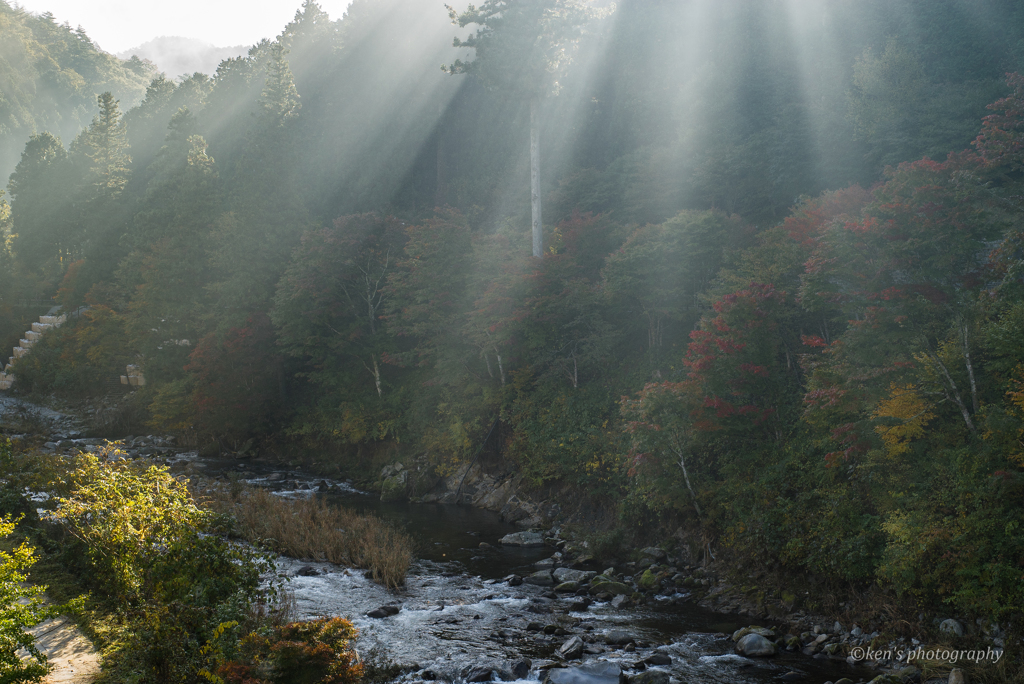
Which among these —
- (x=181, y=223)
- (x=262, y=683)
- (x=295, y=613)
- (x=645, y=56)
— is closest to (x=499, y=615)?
(x=295, y=613)

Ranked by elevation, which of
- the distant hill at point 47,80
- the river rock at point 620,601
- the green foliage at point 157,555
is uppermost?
the distant hill at point 47,80

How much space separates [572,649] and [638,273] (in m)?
13.6

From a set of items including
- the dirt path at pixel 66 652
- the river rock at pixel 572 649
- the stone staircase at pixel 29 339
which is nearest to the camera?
the dirt path at pixel 66 652

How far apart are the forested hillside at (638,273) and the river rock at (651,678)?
411cm

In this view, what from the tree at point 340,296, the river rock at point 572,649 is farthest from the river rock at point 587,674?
the tree at point 340,296

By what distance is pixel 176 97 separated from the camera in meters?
65.0

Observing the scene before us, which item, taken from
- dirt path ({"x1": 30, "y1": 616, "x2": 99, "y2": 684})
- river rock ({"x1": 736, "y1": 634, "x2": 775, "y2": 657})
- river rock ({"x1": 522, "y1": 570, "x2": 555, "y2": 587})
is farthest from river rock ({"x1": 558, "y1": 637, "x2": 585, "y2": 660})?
dirt path ({"x1": 30, "y1": 616, "x2": 99, "y2": 684})

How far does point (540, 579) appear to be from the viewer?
529 inches

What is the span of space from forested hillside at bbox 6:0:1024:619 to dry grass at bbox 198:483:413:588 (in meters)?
5.95

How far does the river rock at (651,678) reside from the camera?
8.47 metres

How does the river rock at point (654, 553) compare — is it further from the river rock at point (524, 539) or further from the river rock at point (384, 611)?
the river rock at point (384, 611)

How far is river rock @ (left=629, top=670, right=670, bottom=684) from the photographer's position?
8.47 m

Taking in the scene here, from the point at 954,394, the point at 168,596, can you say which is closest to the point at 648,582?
the point at 954,394

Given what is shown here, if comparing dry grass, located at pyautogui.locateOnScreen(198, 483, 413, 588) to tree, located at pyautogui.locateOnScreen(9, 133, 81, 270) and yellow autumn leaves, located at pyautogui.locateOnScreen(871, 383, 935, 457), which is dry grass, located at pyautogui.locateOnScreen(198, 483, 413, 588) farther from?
tree, located at pyautogui.locateOnScreen(9, 133, 81, 270)
